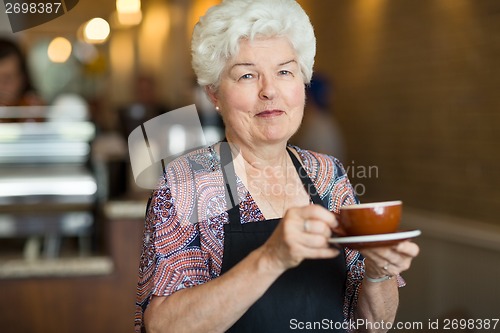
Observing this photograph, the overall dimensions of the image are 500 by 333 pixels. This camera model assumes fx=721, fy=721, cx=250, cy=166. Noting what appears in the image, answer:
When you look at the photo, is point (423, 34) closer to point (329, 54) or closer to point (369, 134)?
point (369, 134)

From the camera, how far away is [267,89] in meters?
1.47

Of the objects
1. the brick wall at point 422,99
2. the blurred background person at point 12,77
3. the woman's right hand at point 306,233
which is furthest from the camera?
the brick wall at point 422,99

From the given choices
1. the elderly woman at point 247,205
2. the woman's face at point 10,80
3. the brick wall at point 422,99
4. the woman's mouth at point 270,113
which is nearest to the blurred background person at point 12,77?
the woman's face at point 10,80

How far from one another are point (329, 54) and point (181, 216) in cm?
464

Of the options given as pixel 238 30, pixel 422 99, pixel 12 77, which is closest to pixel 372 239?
pixel 238 30

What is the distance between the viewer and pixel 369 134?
17.0 ft

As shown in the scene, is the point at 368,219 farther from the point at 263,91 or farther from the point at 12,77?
the point at 12,77

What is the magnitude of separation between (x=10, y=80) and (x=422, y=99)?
2344 millimetres

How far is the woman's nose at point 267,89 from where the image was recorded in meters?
1.48

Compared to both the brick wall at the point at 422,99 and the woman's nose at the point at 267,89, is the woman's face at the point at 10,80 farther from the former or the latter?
the woman's nose at the point at 267,89

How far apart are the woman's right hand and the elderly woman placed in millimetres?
142

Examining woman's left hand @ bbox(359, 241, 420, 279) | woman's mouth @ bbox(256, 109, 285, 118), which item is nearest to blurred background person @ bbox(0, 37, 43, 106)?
woman's mouth @ bbox(256, 109, 285, 118)

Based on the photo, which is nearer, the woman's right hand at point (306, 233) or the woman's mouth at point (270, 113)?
the woman's right hand at point (306, 233)

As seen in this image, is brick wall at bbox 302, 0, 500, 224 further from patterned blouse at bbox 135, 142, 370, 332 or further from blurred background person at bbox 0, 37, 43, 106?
patterned blouse at bbox 135, 142, 370, 332
